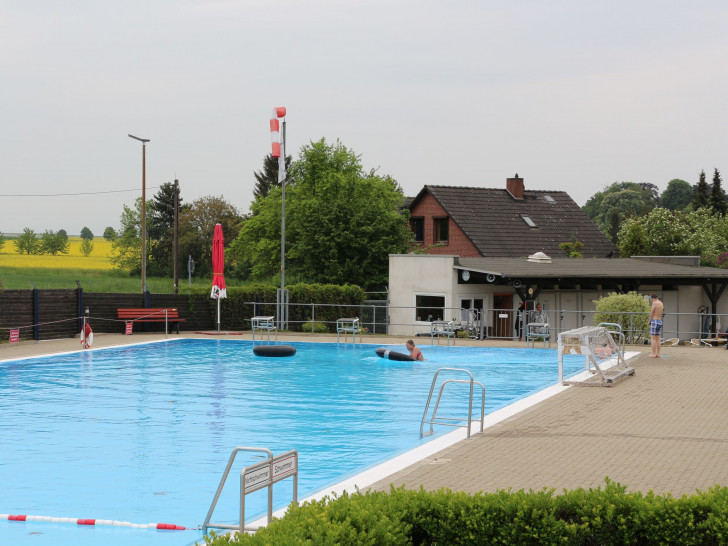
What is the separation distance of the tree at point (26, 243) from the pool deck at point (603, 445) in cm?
8585

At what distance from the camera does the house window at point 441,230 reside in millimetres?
53000

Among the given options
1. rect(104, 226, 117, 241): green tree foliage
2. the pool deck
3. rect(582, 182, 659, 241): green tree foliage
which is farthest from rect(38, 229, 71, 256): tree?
the pool deck

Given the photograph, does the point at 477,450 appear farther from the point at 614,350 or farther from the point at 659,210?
the point at 659,210

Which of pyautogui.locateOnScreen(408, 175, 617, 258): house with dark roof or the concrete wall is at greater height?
pyautogui.locateOnScreen(408, 175, 617, 258): house with dark roof

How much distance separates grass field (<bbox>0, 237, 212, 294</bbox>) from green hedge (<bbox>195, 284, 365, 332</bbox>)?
1805 cm

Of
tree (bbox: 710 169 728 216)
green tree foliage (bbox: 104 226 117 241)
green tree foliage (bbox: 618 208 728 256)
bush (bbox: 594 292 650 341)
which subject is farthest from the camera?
green tree foliage (bbox: 104 226 117 241)

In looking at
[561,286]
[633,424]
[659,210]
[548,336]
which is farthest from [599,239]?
[633,424]

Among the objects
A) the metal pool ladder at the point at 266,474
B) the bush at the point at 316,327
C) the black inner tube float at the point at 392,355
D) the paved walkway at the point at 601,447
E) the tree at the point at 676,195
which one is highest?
the tree at the point at 676,195

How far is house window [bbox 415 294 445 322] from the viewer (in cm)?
3866

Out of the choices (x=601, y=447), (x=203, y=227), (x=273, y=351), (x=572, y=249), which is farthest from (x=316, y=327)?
(x=203, y=227)

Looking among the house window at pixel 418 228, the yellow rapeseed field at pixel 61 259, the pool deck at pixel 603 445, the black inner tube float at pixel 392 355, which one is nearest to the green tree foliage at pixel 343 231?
the house window at pixel 418 228

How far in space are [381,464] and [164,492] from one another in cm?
298

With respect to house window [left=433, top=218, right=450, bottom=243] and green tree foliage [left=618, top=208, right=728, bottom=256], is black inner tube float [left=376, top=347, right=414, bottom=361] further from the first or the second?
green tree foliage [left=618, top=208, right=728, bottom=256]

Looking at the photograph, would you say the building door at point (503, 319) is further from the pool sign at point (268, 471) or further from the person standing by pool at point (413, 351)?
the pool sign at point (268, 471)
